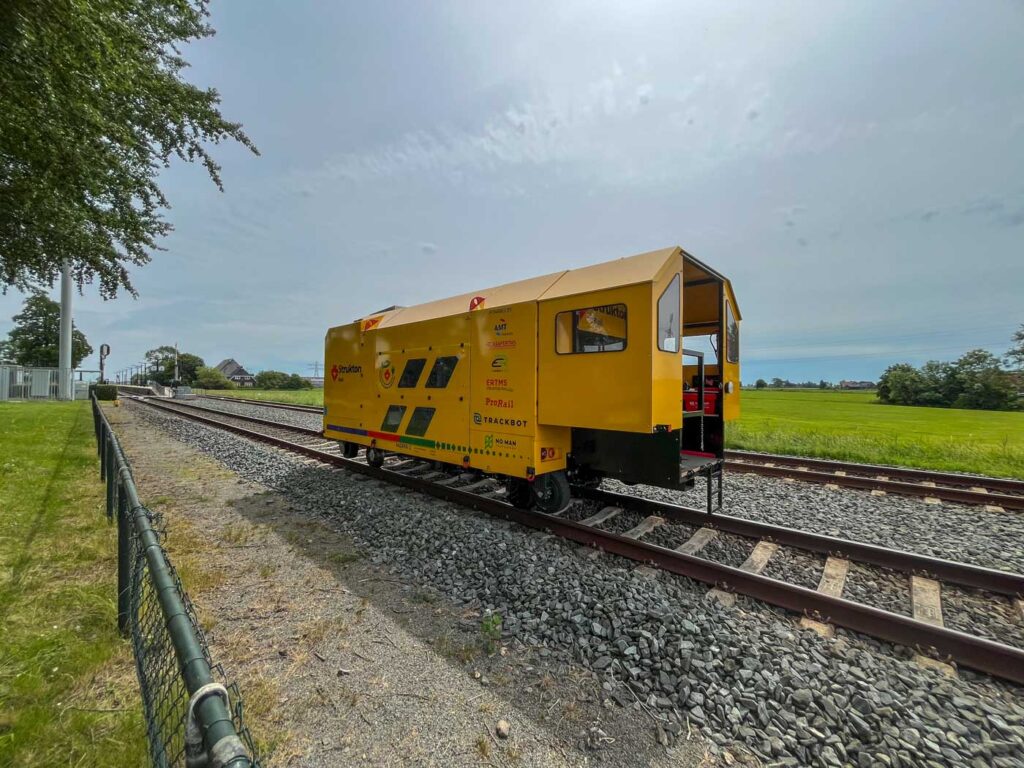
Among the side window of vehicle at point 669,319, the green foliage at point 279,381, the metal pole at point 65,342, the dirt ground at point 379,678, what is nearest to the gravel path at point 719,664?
the dirt ground at point 379,678

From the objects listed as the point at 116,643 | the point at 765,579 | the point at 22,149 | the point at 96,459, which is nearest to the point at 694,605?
the point at 765,579

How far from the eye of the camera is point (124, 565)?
3422mm

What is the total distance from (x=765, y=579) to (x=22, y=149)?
11.4m

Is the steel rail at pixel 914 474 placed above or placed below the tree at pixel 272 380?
below

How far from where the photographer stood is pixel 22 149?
21.8 feet

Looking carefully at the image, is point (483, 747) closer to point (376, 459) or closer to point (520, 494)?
point (520, 494)

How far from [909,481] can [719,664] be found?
8680mm

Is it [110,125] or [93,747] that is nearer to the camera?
[93,747]

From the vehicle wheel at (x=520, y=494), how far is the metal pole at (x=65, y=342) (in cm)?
4487

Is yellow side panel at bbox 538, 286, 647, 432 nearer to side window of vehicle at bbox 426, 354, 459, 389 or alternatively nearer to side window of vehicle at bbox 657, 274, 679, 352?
side window of vehicle at bbox 657, 274, 679, 352

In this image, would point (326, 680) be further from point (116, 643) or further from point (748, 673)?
point (748, 673)

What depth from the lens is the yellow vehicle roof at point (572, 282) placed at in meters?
5.13

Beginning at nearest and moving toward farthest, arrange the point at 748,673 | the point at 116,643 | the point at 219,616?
the point at 748,673
the point at 116,643
the point at 219,616

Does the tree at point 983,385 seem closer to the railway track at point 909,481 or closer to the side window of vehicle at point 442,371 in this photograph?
the railway track at point 909,481
